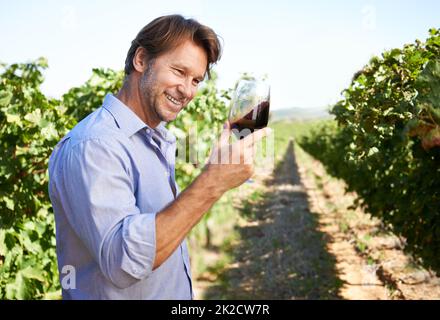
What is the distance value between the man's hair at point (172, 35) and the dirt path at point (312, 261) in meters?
4.98

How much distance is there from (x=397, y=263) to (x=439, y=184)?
12.7 feet

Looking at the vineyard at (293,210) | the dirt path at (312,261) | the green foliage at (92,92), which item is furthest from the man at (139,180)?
the dirt path at (312,261)

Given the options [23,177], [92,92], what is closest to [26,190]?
[23,177]

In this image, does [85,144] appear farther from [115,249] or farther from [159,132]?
[159,132]

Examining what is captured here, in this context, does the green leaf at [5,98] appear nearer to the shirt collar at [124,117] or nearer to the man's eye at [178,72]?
the shirt collar at [124,117]

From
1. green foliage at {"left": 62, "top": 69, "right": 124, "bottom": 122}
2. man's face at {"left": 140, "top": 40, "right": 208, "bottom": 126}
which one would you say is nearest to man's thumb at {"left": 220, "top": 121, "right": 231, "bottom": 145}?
man's face at {"left": 140, "top": 40, "right": 208, "bottom": 126}

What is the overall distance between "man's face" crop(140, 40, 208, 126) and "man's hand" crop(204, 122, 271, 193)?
10.9 inches

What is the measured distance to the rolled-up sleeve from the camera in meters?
1.10

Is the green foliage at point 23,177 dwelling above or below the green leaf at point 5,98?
below

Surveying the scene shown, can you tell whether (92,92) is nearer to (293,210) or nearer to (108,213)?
(108,213)

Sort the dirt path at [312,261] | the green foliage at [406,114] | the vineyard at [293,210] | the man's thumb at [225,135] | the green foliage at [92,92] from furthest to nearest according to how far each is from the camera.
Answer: the dirt path at [312,261]
the green foliage at [92,92]
the vineyard at [293,210]
the green foliage at [406,114]
the man's thumb at [225,135]

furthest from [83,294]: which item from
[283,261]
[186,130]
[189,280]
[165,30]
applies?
[283,261]

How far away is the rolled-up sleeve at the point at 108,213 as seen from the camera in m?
1.10

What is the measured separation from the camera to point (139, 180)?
1.33 metres
